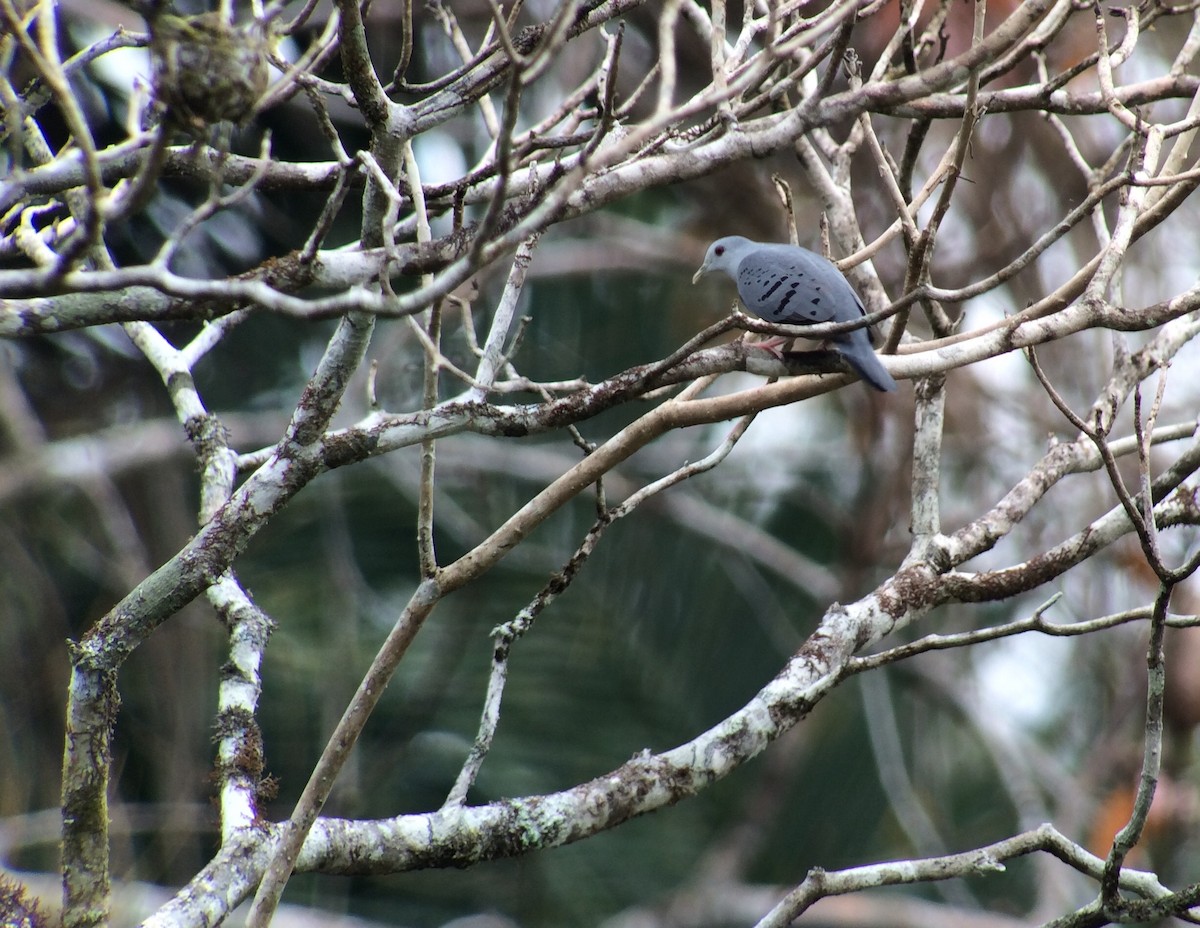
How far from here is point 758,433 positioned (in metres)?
11.4

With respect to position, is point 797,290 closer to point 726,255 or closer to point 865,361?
point 865,361

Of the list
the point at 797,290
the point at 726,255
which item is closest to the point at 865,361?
the point at 797,290

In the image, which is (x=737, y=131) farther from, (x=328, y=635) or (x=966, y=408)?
(x=966, y=408)

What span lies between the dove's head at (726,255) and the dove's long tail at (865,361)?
1.51m

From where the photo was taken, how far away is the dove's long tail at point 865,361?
10.8 ft

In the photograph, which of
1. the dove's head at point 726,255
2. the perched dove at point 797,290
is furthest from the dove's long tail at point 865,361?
the dove's head at point 726,255

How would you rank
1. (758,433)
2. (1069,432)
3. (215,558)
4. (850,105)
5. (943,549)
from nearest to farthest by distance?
1. (215,558)
2. (850,105)
3. (943,549)
4. (1069,432)
5. (758,433)

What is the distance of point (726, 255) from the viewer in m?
5.03

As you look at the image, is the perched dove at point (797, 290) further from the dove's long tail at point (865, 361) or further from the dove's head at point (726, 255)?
the dove's head at point (726, 255)

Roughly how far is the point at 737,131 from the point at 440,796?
21.8ft

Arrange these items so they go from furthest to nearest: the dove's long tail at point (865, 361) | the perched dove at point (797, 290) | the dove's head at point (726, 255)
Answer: the dove's head at point (726, 255), the perched dove at point (797, 290), the dove's long tail at point (865, 361)

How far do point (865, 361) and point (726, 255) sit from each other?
1.86 m

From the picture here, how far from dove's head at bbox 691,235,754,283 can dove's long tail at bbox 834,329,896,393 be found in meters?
1.51

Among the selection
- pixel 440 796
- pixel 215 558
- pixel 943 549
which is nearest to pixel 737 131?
pixel 943 549
